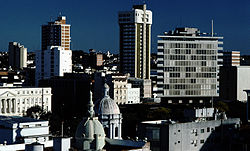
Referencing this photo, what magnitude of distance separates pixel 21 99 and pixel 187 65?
156ft

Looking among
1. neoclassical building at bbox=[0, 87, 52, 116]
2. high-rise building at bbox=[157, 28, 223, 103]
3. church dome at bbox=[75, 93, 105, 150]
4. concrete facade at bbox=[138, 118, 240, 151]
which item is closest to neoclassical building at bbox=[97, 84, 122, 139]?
concrete facade at bbox=[138, 118, 240, 151]

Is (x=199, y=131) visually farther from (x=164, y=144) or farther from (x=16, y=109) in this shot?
(x=16, y=109)

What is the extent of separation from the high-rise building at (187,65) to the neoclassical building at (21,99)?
32.8 m

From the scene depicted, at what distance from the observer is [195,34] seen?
635ft

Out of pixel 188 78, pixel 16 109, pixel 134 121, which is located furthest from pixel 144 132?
pixel 188 78

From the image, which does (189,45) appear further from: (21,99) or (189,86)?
(21,99)

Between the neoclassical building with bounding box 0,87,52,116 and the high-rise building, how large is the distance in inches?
1290

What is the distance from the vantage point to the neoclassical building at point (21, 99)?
16862cm

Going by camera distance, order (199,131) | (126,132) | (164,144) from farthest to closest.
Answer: (126,132)
(199,131)
(164,144)

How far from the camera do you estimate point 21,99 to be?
6791 inches

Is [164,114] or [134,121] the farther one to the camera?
[164,114]

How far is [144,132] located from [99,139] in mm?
31478

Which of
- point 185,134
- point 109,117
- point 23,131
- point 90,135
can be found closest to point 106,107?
point 109,117

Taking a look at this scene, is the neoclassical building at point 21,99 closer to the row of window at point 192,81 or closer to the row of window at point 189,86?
the row of window at point 189,86
